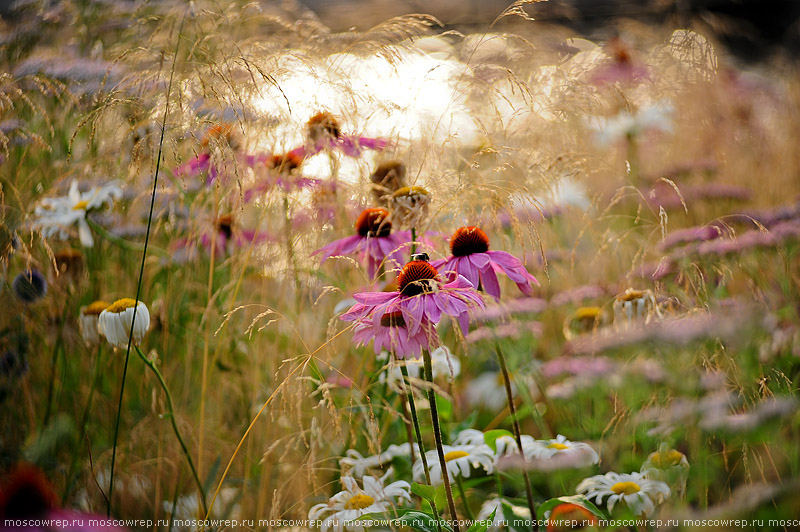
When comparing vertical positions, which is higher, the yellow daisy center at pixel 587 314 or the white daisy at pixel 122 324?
the white daisy at pixel 122 324

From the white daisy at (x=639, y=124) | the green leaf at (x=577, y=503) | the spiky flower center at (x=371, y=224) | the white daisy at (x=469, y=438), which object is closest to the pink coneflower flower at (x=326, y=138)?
the spiky flower center at (x=371, y=224)

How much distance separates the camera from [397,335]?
2.74 ft

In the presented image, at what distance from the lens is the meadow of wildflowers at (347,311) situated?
2.84 feet

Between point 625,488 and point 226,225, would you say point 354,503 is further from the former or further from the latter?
point 226,225

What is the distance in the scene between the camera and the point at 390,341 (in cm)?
84

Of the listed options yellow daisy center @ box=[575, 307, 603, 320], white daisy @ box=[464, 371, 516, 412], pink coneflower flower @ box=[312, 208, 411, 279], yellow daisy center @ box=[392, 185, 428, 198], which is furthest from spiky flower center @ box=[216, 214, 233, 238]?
yellow daisy center @ box=[575, 307, 603, 320]

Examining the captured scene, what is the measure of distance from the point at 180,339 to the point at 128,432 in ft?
0.79

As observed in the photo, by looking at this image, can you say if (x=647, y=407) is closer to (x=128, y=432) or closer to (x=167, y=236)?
(x=128, y=432)

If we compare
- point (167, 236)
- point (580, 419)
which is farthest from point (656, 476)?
point (167, 236)

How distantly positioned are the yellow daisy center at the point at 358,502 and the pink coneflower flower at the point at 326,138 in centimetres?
64

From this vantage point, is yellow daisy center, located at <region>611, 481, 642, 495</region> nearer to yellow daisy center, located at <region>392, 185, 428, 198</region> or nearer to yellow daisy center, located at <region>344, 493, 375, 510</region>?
yellow daisy center, located at <region>344, 493, 375, 510</region>

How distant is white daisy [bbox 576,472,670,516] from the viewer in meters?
0.95

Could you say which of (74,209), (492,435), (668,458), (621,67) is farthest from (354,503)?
(621,67)

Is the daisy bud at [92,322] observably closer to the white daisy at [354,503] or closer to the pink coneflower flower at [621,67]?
the white daisy at [354,503]
